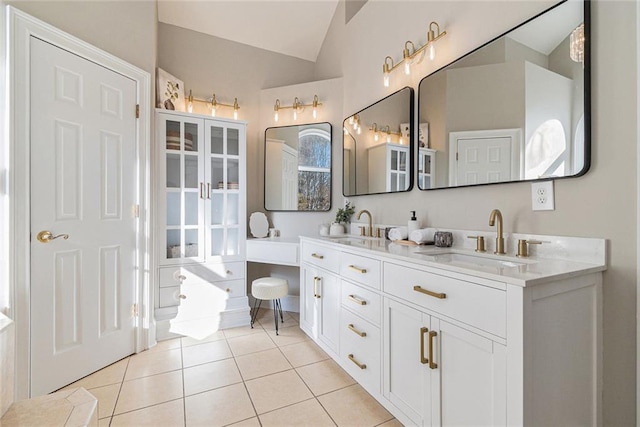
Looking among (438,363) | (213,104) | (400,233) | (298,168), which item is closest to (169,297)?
(298,168)

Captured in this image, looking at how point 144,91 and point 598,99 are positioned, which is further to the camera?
point 144,91

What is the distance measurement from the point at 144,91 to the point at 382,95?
1.86 m

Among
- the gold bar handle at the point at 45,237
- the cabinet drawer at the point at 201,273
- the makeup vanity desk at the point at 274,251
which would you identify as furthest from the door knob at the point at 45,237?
the makeup vanity desk at the point at 274,251

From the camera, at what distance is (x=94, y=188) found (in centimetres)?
204

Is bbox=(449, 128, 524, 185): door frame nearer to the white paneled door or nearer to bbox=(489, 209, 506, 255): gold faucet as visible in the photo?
bbox=(489, 209, 506, 255): gold faucet

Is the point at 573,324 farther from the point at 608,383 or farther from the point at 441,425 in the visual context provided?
the point at 441,425

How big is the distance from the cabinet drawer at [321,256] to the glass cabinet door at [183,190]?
1.01 meters

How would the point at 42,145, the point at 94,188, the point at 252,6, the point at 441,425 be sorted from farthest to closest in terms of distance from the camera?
the point at 252,6, the point at 94,188, the point at 42,145, the point at 441,425

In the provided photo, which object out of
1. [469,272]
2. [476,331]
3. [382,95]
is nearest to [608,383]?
[476,331]

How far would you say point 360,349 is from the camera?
71.7 inches

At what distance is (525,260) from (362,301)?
84 centimetres

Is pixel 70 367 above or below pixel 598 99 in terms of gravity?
below

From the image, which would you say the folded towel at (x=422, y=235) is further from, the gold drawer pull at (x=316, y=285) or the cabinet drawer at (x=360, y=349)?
the gold drawer pull at (x=316, y=285)

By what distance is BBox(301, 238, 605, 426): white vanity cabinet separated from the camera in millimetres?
1008
